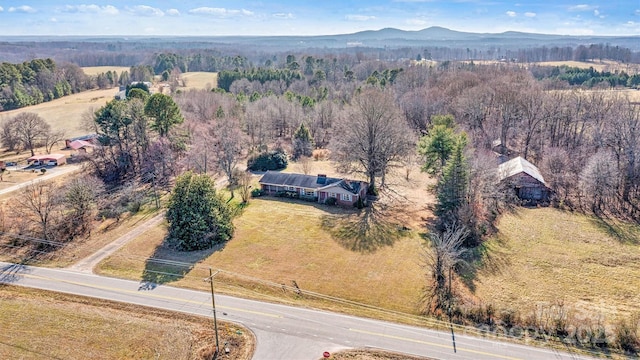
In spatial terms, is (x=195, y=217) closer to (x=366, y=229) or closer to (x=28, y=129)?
(x=366, y=229)

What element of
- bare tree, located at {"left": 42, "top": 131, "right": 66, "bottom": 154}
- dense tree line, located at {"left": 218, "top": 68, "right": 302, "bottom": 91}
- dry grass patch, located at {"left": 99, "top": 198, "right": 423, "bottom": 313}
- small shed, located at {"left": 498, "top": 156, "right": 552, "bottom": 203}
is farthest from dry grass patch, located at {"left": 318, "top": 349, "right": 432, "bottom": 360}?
dense tree line, located at {"left": 218, "top": 68, "right": 302, "bottom": 91}

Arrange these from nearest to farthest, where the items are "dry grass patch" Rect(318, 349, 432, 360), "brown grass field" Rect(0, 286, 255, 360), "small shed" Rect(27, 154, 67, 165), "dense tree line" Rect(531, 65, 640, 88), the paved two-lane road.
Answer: "dry grass patch" Rect(318, 349, 432, 360)
the paved two-lane road
"brown grass field" Rect(0, 286, 255, 360)
"small shed" Rect(27, 154, 67, 165)
"dense tree line" Rect(531, 65, 640, 88)

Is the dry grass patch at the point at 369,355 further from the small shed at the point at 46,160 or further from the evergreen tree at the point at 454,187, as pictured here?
the small shed at the point at 46,160

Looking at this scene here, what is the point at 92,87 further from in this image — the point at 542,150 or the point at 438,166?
the point at 542,150

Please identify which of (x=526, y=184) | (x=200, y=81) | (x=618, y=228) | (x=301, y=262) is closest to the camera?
(x=301, y=262)

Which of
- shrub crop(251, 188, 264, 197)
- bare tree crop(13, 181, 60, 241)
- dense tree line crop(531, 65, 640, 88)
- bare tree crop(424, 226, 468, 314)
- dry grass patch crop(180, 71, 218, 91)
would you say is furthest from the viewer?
dry grass patch crop(180, 71, 218, 91)

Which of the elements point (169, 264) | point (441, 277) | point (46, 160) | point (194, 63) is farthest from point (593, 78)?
point (194, 63)

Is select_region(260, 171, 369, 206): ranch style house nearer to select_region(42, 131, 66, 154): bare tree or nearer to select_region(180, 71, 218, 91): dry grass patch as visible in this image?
select_region(42, 131, 66, 154): bare tree
